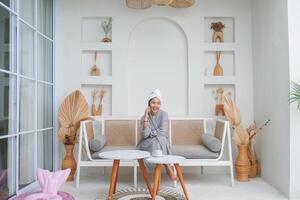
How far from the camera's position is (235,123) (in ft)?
14.3

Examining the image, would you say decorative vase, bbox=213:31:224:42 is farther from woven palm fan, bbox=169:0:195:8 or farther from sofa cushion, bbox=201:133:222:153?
sofa cushion, bbox=201:133:222:153

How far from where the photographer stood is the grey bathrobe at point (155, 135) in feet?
12.7

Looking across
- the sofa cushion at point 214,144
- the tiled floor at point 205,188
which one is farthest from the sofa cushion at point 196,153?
the tiled floor at point 205,188

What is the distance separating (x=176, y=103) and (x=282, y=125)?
1736 mm

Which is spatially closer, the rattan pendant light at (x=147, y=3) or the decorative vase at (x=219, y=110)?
the rattan pendant light at (x=147, y=3)

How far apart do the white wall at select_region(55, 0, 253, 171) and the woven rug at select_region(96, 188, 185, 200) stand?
1433 mm

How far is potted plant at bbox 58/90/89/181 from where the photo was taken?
434 cm

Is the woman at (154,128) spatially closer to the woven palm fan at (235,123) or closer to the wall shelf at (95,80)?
the woven palm fan at (235,123)

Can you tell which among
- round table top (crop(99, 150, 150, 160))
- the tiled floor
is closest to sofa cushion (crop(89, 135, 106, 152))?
the tiled floor

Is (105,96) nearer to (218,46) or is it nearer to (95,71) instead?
(95,71)

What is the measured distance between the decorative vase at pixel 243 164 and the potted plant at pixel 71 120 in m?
2.21

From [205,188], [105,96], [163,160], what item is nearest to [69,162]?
[105,96]

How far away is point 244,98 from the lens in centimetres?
488

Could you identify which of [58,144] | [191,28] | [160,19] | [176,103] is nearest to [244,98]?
[176,103]
